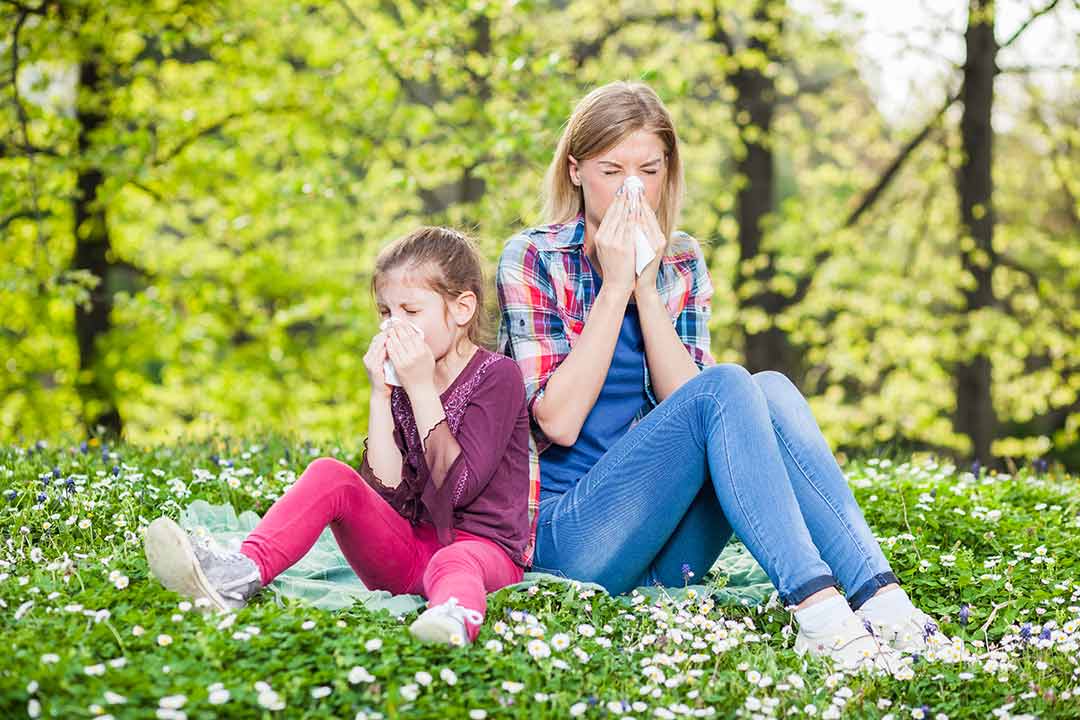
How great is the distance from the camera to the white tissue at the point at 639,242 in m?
3.50

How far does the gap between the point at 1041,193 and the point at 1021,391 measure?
337 cm

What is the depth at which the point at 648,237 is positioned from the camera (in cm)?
355

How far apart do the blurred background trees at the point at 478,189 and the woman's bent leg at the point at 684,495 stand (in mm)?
5193

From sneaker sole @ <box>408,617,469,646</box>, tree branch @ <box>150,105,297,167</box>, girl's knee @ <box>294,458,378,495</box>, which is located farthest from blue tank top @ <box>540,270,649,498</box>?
tree branch @ <box>150,105,297,167</box>

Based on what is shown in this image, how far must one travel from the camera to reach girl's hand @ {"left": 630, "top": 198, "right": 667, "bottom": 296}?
11.6 feet

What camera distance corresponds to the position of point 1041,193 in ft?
48.6

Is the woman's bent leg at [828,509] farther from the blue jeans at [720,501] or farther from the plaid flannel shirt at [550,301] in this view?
the plaid flannel shirt at [550,301]

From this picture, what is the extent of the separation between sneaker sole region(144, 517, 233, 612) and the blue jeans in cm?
111

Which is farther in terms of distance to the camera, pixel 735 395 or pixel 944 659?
pixel 735 395

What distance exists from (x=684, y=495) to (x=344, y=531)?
3.23ft

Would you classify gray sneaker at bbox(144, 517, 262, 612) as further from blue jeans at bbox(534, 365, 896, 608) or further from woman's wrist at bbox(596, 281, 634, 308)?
woman's wrist at bbox(596, 281, 634, 308)

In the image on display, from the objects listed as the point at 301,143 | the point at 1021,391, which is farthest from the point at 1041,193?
the point at 301,143

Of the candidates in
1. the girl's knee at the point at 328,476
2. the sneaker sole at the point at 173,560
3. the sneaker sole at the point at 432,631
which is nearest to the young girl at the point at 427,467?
the girl's knee at the point at 328,476

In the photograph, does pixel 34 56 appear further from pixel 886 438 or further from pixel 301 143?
pixel 886 438
